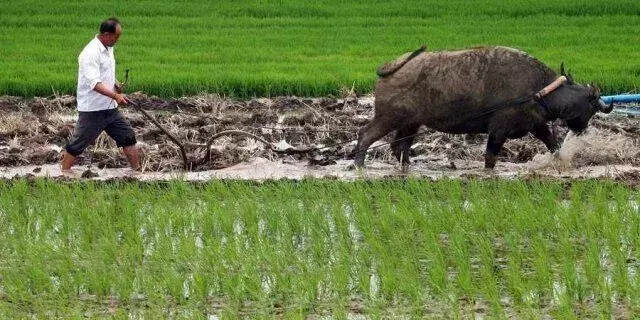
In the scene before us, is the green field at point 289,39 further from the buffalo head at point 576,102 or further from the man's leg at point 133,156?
the man's leg at point 133,156

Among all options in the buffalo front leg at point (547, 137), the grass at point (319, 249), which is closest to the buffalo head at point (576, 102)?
the buffalo front leg at point (547, 137)

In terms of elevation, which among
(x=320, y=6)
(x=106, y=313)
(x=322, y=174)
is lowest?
(x=320, y=6)

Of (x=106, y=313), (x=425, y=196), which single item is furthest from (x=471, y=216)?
(x=106, y=313)

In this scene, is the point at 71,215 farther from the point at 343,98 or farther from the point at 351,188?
the point at 343,98

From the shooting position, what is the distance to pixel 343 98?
13.1 metres

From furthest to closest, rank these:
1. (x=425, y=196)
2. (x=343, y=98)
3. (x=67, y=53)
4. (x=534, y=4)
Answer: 1. (x=534, y=4)
2. (x=67, y=53)
3. (x=343, y=98)
4. (x=425, y=196)

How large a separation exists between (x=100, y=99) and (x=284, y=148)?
5.23 feet

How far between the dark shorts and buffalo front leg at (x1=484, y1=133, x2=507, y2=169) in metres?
2.52

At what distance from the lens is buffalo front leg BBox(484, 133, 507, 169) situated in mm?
9773

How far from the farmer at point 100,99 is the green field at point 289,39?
4.10 m

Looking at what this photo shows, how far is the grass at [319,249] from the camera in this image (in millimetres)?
6074

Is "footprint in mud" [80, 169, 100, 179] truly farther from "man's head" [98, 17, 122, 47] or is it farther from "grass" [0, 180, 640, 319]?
"man's head" [98, 17, 122, 47]

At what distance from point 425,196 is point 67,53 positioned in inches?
350

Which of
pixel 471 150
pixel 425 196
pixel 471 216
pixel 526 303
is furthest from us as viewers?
pixel 471 150
